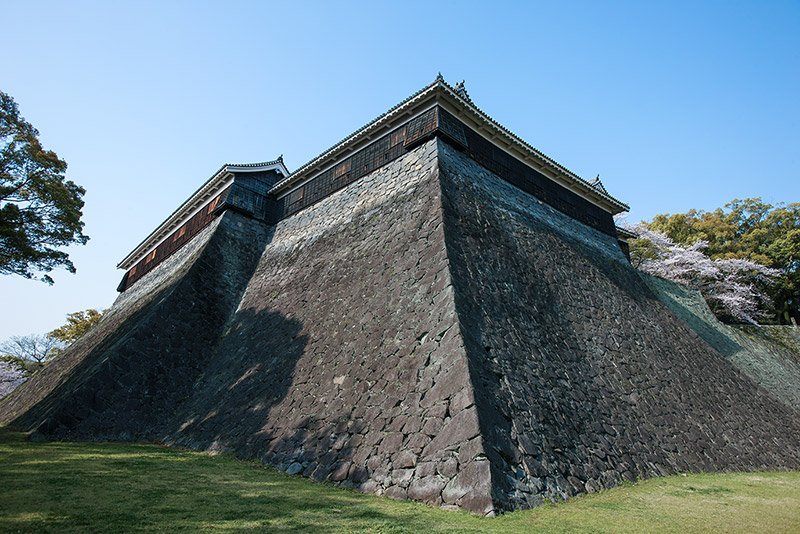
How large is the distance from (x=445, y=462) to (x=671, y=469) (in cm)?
587

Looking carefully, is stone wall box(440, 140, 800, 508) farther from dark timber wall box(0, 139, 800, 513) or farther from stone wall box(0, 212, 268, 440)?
stone wall box(0, 212, 268, 440)

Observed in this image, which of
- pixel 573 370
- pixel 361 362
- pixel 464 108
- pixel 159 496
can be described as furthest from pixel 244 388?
pixel 464 108

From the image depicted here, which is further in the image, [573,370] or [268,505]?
[573,370]

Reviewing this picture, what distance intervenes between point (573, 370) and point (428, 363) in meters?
3.93

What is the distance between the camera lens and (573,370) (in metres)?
9.42

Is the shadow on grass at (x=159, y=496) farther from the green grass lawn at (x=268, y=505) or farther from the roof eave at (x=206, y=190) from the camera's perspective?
the roof eave at (x=206, y=190)

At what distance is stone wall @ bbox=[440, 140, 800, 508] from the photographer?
22.3 feet

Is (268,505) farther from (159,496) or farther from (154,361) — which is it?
(154,361)

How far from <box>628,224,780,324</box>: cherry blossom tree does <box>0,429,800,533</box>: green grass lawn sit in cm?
2335

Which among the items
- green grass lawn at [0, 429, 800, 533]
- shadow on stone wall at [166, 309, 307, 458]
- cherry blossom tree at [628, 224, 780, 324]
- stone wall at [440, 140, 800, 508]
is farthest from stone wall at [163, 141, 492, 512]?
cherry blossom tree at [628, 224, 780, 324]

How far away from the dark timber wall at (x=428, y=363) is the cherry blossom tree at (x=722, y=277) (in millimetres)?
14137

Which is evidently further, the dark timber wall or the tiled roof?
the tiled roof

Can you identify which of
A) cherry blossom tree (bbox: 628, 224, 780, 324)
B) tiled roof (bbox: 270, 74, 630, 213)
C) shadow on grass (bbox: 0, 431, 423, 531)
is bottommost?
shadow on grass (bbox: 0, 431, 423, 531)

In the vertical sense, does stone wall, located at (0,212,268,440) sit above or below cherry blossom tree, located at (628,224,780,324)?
below
